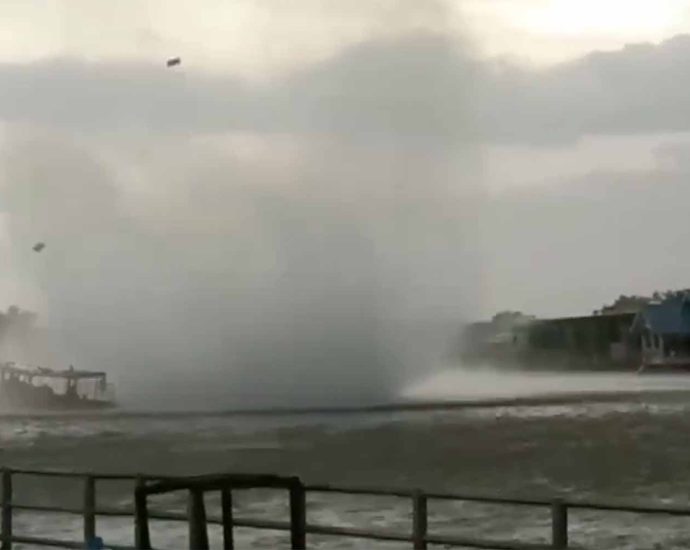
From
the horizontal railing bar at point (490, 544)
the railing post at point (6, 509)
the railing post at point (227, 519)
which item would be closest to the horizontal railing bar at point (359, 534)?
the horizontal railing bar at point (490, 544)

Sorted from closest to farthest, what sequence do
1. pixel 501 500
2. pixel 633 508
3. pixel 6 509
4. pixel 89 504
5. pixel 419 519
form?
1. pixel 633 508
2. pixel 501 500
3. pixel 419 519
4. pixel 89 504
5. pixel 6 509


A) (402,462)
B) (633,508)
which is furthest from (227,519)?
(402,462)

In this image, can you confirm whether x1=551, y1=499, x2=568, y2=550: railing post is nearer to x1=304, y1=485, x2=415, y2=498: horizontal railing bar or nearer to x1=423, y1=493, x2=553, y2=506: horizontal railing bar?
x1=423, y1=493, x2=553, y2=506: horizontal railing bar

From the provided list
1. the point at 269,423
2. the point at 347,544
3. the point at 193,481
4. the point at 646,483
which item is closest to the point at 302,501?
the point at 193,481

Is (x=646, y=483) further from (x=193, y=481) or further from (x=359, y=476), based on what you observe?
(x=193, y=481)

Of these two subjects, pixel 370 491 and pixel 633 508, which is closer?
pixel 633 508

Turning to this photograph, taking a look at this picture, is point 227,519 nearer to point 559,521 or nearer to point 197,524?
point 197,524

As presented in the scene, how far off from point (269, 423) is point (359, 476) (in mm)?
92770

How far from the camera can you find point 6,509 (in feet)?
60.2

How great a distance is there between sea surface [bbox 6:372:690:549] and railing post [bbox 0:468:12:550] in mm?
8945

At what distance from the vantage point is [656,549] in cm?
3006

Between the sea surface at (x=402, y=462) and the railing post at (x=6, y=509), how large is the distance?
29.3 feet

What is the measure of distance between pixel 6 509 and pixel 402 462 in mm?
61541

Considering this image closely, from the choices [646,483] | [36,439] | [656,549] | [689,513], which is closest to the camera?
[689,513]
